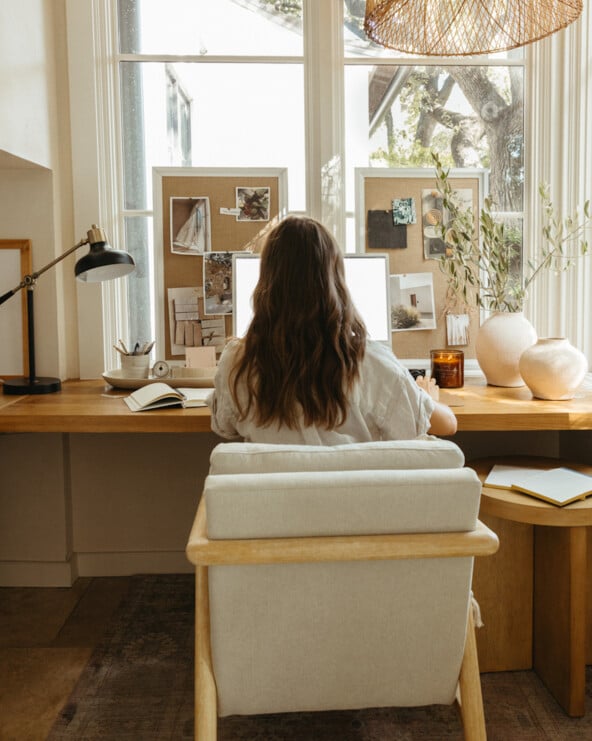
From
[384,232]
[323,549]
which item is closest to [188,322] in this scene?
[384,232]

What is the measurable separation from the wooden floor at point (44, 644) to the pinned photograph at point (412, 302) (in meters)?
1.44

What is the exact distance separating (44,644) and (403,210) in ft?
6.41

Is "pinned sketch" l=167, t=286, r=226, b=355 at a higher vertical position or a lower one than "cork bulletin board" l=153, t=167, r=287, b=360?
lower

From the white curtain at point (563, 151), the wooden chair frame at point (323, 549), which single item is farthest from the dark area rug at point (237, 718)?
the white curtain at point (563, 151)

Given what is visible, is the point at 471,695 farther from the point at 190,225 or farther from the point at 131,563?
the point at 190,225

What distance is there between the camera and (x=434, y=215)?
9.14ft

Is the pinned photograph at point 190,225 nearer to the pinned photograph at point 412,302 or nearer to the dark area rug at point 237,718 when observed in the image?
the pinned photograph at point 412,302

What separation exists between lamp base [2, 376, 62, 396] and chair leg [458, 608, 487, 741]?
5.37 ft

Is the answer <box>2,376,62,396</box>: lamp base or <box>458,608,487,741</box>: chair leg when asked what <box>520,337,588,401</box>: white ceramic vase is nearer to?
<box>458,608,487,741</box>: chair leg

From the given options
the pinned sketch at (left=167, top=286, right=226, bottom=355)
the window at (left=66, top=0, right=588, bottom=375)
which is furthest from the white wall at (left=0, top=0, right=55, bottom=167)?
the pinned sketch at (left=167, top=286, right=226, bottom=355)

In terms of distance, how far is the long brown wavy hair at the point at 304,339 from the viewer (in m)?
1.60

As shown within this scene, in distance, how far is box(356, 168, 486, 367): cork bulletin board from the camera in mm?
2777

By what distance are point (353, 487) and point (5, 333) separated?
6.10ft

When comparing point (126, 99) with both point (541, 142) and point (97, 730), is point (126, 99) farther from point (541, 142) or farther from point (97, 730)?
point (97, 730)
